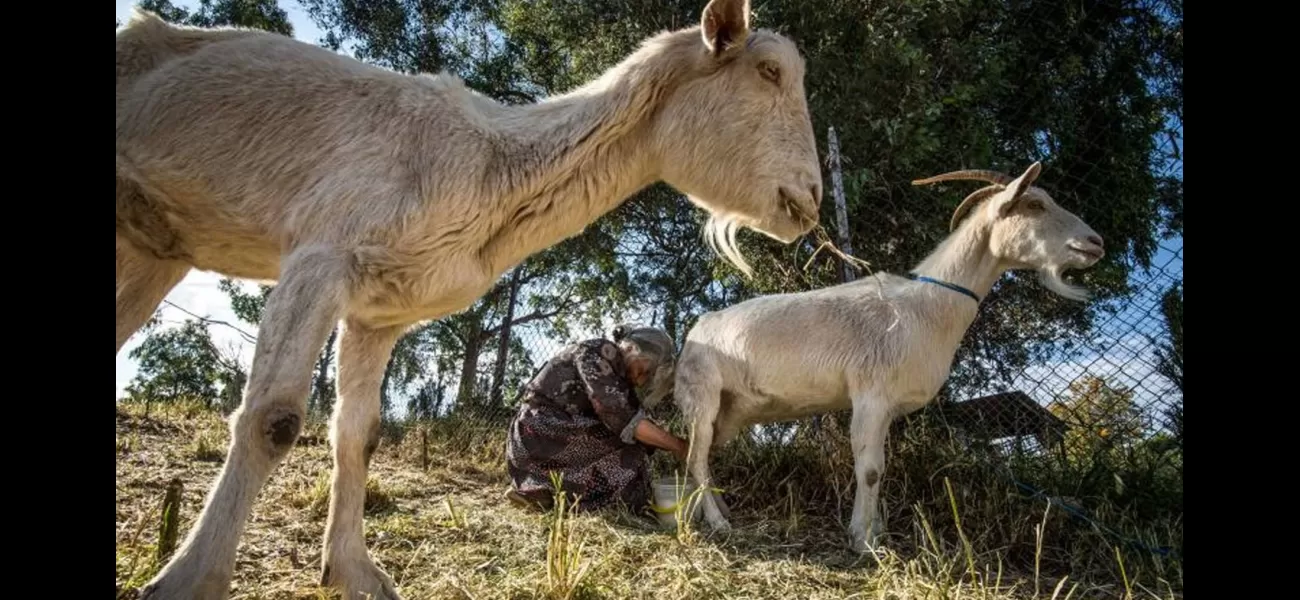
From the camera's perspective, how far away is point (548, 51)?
32.8 ft

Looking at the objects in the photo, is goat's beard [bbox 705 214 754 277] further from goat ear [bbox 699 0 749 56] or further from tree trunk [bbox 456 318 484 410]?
tree trunk [bbox 456 318 484 410]

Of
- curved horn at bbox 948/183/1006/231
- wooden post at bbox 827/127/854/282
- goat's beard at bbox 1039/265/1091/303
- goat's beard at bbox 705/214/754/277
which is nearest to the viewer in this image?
goat's beard at bbox 705/214/754/277

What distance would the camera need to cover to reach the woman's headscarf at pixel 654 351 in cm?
512

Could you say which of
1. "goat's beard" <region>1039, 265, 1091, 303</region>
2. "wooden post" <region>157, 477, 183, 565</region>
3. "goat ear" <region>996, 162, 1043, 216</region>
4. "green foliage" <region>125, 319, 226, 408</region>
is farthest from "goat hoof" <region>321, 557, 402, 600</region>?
"green foliage" <region>125, 319, 226, 408</region>

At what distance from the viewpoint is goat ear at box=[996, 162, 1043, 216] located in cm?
446

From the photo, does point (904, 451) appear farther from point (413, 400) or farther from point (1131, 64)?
point (413, 400)

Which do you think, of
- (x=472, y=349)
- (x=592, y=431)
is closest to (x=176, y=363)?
(x=472, y=349)

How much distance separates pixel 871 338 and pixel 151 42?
391cm

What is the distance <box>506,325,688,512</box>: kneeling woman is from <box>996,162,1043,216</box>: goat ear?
237cm

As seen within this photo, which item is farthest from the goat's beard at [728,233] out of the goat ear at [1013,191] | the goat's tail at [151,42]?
the goat ear at [1013,191]

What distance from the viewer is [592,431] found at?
495cm

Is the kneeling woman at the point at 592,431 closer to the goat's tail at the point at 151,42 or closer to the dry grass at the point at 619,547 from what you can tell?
the dry grass at the point at 619,547

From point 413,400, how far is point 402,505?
618cm
